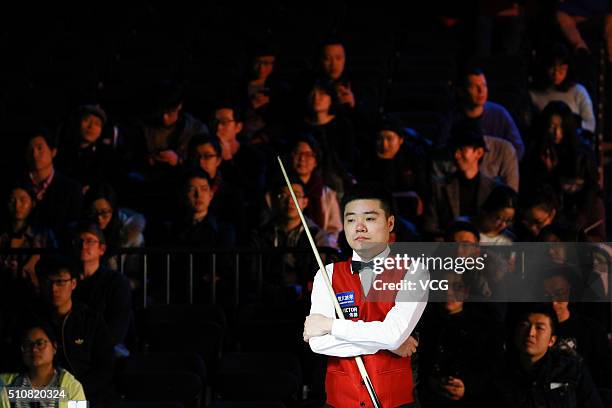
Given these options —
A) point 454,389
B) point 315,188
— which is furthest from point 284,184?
point 454,389

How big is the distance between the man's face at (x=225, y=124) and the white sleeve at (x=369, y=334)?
4.96m

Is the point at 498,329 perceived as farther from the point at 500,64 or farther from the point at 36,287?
the point at 500,64

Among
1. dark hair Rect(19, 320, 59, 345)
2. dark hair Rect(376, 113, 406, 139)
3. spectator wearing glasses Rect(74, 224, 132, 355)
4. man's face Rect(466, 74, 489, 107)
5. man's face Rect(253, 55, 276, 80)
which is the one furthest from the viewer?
man's face Rect(253, 55, 276, 80)

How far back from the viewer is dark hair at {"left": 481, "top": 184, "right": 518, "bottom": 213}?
7.75 m

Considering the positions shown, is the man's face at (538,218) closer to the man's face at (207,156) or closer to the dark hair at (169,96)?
the man's face at (207,156)

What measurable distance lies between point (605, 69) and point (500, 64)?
2.83 feet

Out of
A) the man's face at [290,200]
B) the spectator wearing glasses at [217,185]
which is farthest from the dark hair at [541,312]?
the spectator wearing glasses at [217,185]

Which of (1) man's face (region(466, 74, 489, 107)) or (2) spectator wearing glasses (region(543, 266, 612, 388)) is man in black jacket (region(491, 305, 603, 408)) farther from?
(1) man's face (region(466, 74, 489, 107))

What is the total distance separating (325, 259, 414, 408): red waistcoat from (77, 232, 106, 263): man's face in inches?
124

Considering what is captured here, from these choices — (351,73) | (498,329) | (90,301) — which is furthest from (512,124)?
(90,301)

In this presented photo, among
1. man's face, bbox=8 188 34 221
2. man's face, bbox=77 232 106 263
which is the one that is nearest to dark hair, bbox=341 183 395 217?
man's face, bbox=77 232 106 263

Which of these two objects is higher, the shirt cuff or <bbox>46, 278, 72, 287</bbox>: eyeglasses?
<bbox>46, 278, 72, 287</bbox>: eyeglasses

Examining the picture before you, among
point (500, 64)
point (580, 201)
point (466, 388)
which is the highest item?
point (500, 64)

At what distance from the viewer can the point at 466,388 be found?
6629mm
